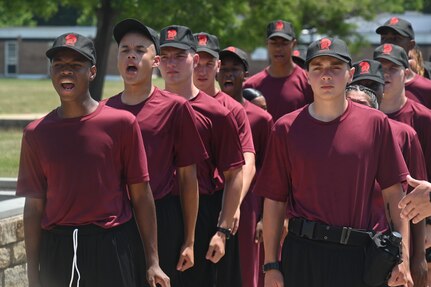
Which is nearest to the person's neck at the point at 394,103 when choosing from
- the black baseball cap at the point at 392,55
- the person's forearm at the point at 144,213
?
the black baseball cap at the point at 392,55

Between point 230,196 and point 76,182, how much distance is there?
1790mm

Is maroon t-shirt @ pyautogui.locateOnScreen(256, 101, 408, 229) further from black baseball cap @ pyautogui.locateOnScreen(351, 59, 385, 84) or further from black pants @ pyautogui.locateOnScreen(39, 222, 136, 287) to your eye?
black baseball cap @ pyautogui.locateOnScreen(351, 59, 385, 84)

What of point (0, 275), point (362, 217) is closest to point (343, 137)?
point (362, 217)

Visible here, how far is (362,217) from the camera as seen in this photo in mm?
5469

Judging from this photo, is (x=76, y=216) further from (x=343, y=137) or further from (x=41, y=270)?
(x=343, y=137)

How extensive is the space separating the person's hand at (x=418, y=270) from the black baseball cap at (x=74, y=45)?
7.92 feet

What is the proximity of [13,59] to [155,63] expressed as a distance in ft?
258

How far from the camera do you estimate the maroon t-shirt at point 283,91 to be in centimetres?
989

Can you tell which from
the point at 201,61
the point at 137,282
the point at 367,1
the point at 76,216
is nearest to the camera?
the point at 76,216

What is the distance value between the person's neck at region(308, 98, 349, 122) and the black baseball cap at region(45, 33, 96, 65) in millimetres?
1264

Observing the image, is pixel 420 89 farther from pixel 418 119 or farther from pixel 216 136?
pixel 216 136

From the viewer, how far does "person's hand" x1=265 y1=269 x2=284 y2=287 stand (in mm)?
5625

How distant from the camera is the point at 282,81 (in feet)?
33.0

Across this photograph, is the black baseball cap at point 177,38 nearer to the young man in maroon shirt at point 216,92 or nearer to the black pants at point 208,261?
the young man in maroon shirt at point 216,92
